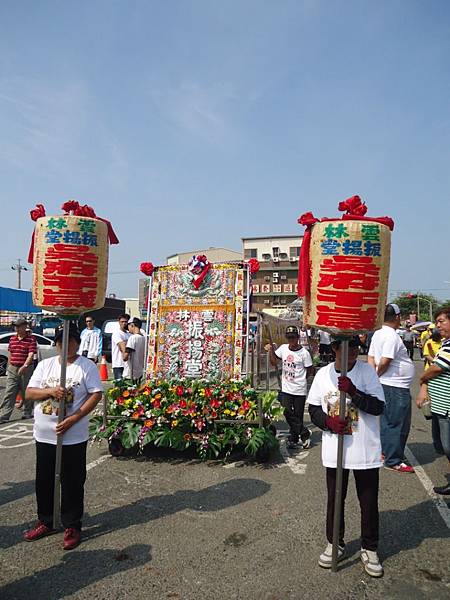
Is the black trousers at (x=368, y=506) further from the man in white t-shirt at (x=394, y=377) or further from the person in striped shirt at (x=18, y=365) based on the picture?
the person in striped shirt at (x=18, y=365)

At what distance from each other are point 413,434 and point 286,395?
2679 mm

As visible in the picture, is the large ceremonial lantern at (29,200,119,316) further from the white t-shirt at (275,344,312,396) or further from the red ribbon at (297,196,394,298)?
the white t-shirt at (275,344,312,396)

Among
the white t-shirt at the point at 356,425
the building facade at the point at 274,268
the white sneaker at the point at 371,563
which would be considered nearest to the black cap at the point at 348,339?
the white t-shirt at the point at 356,425

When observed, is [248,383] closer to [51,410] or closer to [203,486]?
[203,486]

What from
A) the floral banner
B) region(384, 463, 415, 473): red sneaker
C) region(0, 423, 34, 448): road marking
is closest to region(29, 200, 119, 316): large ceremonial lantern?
region(0, 423, 34, 448): road marking

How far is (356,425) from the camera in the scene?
352cm

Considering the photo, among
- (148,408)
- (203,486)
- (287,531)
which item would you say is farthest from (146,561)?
(148,408)

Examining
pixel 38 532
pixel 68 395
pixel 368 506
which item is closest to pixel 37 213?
pixel 68 395

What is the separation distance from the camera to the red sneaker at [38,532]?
3.87 m

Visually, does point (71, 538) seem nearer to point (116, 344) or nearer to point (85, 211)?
point (85, 211)

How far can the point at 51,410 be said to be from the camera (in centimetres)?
398

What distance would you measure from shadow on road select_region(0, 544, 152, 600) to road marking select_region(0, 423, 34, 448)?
3.82 m

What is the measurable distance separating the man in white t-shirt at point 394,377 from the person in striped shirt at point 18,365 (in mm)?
5873

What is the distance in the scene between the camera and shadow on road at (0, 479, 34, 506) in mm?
4840
